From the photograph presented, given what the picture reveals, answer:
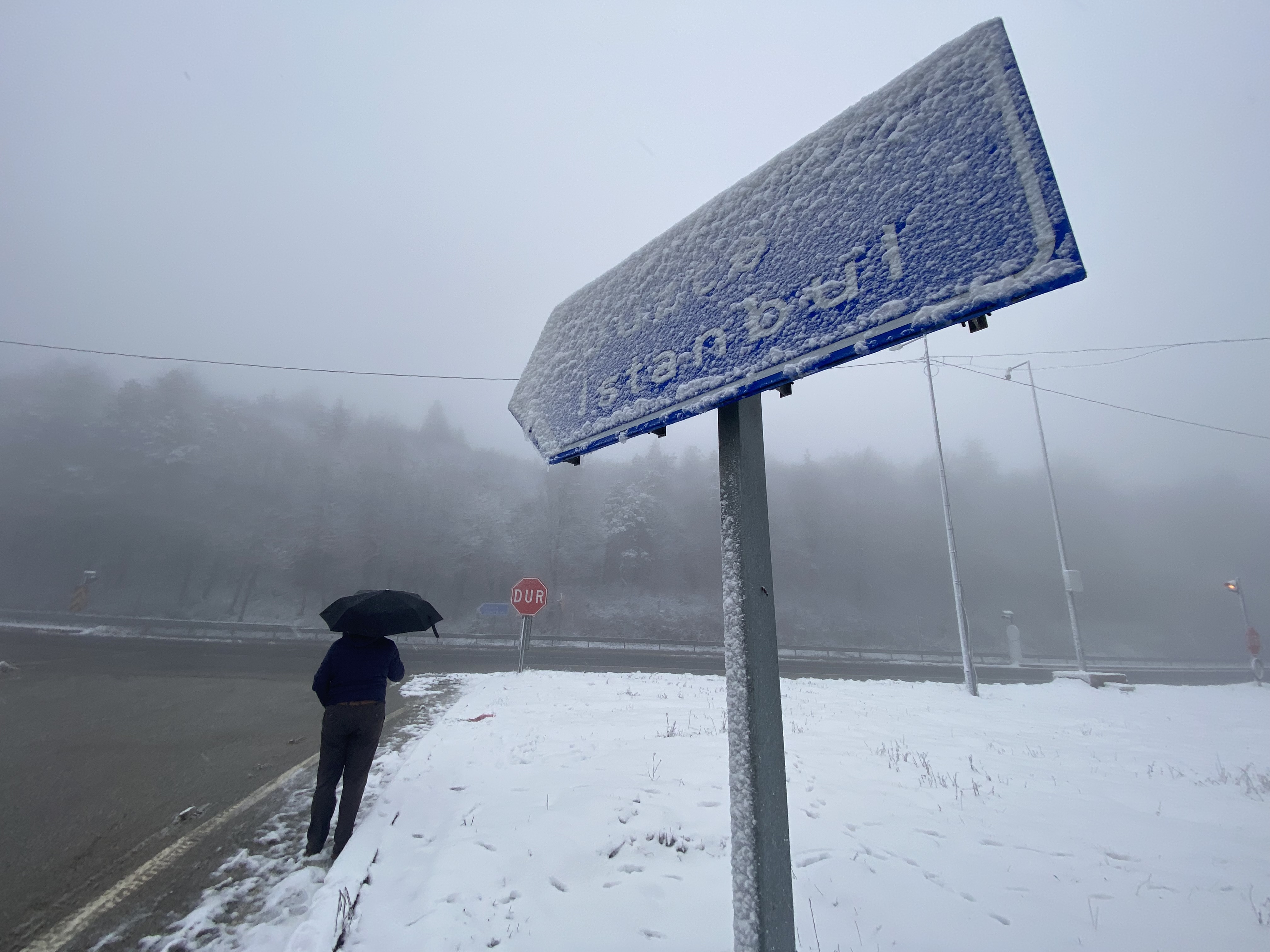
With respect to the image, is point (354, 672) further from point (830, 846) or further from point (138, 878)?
point (830, 846)

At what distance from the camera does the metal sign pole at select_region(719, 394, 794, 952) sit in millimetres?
1518

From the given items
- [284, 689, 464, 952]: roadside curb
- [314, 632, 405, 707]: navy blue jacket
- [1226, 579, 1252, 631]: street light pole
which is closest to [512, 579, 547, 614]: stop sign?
[284, 689, 464, 952]: roadside curb

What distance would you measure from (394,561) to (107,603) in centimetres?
1866

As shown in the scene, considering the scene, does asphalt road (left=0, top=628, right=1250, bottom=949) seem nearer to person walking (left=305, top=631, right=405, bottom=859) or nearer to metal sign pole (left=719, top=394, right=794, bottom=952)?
person walking (left=305, top=631, right=405, bottom=859)

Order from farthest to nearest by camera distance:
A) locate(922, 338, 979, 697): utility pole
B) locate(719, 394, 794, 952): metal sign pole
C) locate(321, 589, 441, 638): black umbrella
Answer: locate(922, 338, 979, 697): utility pole
locate(321, 589, 441, 638): black umbrella
locate(719, 394, 794, 952): metal sign pole

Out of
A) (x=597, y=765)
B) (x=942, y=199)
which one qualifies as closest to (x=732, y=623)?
(x=942, y=199)

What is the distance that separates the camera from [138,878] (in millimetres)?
3320

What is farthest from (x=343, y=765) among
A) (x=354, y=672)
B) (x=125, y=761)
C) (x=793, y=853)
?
(x=125, y=761)

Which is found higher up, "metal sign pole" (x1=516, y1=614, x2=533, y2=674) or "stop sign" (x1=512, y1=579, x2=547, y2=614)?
"stop sign" (x1=512, y1=579, x2=547, y2=614)

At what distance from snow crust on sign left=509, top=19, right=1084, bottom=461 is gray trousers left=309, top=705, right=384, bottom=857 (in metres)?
2.86

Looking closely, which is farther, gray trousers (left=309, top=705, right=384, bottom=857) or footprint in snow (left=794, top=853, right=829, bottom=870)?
gray trousers (left=309, top=705, right=384, bottom=857)

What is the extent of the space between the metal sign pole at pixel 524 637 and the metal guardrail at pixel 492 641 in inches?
346

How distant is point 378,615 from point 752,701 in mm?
3252

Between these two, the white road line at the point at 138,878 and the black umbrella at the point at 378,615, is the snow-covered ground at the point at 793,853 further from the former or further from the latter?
the black umbrella at the point at 378,615
